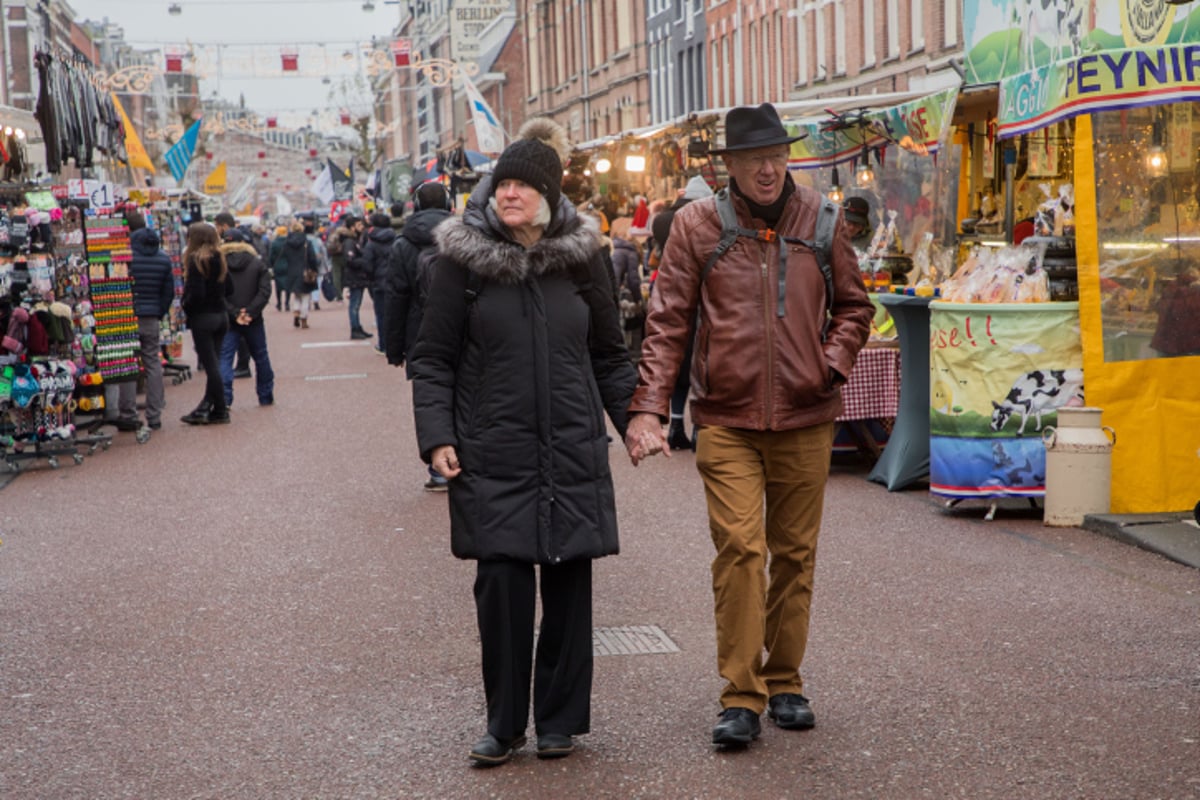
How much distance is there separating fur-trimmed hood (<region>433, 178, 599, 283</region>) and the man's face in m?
0.53

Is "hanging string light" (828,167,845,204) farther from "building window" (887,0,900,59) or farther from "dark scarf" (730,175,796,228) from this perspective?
"building window" (887,0,900,59)

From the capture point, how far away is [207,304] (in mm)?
16453

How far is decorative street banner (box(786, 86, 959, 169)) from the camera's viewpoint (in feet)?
39.5

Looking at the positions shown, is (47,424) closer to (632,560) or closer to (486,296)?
(632,560)

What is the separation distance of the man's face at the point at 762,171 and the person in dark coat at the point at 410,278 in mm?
5187

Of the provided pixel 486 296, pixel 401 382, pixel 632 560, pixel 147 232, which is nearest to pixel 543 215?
pixel 486 296

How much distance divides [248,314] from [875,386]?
790 centimetres

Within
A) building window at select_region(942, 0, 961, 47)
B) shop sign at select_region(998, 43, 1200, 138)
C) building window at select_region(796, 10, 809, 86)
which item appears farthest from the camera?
building window at select_region(796, 10, 809, 86)

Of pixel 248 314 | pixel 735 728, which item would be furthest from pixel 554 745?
pixel 248 314

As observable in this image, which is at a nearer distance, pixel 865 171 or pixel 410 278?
pixel 410 278

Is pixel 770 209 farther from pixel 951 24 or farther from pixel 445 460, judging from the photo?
pixel 951 24

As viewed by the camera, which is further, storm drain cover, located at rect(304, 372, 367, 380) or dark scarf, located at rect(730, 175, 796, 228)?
storm drain cover, located at rect(304, 372, 367, 380)

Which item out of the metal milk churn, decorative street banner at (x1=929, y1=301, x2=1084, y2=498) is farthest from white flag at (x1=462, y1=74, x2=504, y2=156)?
the metal milk churn

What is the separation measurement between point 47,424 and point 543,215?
941 centimetres
